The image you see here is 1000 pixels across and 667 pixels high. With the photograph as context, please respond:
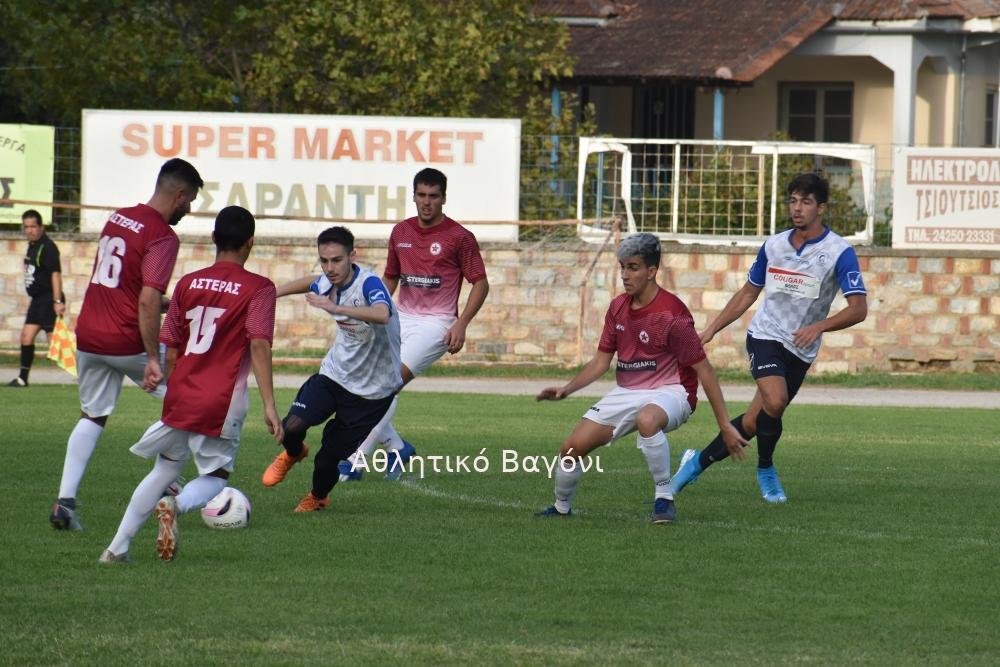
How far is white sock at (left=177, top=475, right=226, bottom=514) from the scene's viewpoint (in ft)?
26.4

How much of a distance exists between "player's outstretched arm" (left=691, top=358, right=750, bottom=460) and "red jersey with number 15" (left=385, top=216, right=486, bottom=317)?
9.08 ft

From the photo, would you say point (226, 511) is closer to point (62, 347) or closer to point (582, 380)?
point (582, 380)

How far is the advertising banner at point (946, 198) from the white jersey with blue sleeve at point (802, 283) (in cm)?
1148

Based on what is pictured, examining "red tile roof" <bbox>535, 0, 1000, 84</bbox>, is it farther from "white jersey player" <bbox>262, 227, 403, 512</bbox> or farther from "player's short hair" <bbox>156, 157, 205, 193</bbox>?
"player's short hair" <bbox>156, 157, 205, 193</bbox>

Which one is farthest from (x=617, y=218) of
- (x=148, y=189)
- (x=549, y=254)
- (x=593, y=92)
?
(x=593, y=92)

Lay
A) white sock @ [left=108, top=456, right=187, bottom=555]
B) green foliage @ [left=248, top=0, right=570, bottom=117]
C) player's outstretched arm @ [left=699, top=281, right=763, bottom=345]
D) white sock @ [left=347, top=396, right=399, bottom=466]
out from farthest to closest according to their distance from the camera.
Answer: green foliage @ [left=248, top=0, right=570, bottom=117] → white sock @ [left=347, top=396, right=399, bottom=466] → player's outstretched arm @ [left=699, top=281, right=763, bottom=345] → white sock @ [left=108, top=456, right=187, bottom=555]

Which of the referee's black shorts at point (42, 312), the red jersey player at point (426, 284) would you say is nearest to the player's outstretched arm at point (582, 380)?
the red jersey player at point (426, 284)

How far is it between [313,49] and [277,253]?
14.7ft

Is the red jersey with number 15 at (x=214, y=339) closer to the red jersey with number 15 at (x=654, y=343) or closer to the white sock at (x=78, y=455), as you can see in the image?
the white sock at (x=78, y=455)

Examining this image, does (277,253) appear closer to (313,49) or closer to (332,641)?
(313,49)

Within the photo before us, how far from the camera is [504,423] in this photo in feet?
50.6

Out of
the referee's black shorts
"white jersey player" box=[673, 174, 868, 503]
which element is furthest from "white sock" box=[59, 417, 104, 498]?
the referee's black shorts

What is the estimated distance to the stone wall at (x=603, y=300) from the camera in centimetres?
2169

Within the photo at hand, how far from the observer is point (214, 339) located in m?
7.98
